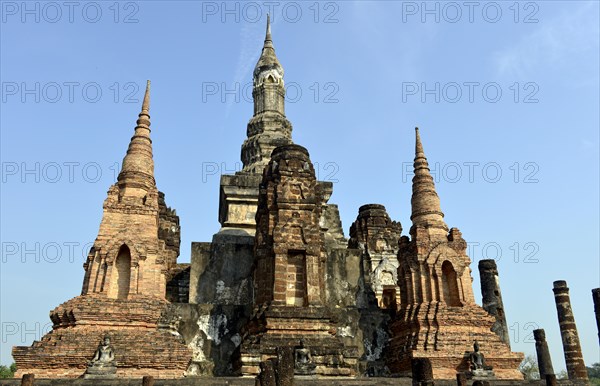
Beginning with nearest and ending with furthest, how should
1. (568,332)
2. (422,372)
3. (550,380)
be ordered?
1. (422,372)
2. (550,380)
3. (568,332)

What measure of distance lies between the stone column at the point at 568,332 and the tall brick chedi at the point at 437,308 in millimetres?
10370

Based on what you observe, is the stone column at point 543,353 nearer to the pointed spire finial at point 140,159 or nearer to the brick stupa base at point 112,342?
the brick stupa base at point 112,342

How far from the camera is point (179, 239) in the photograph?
2453cm

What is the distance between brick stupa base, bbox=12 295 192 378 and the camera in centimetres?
1303

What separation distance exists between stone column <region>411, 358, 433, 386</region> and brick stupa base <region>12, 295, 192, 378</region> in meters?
6.81

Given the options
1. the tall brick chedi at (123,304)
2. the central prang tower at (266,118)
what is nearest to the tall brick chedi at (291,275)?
the tall brick chedi at (123,304)

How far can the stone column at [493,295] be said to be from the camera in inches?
922

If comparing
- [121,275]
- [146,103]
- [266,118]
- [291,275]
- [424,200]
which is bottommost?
[291,275]

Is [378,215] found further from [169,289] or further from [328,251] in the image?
[169,289]

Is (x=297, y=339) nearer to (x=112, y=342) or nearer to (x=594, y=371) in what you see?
(x=112, y=342)

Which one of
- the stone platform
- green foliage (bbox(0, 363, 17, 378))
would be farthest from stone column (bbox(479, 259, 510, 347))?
green foliage (bbox(0, 363, 17, 378))

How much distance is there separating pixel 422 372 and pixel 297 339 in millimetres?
4963

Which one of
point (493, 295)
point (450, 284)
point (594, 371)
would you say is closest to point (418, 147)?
point (450, 284)

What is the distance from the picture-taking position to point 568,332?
2455 centimetres
